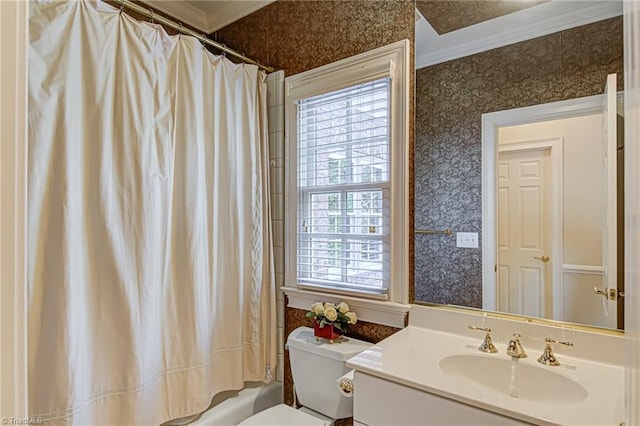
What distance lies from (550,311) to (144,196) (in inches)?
65.2

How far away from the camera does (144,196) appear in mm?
1419

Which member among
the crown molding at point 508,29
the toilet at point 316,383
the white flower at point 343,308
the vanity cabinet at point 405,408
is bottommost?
the toilet at point 316,383

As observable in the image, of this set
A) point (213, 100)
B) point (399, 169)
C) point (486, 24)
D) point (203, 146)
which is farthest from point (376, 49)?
point (203, 146)

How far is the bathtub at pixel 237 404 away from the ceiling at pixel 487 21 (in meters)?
1.89

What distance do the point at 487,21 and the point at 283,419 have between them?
1.97 metres

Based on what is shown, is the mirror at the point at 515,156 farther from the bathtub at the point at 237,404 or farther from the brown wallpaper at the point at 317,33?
the bathtub at the point at 237,404

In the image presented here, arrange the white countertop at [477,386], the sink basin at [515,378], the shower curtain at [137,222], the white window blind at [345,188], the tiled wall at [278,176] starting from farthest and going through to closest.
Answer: the tiled wall at [278,176], the white window blind at [345,188], the shower curtain at [137,222], the sink basin at [515,378], the white countertop at [477,386]

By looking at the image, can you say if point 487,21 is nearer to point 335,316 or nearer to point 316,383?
point 335,316

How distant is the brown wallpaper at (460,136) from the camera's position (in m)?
1.34

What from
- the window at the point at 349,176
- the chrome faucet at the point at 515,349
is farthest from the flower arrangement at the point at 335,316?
the chrome faucet at the point at 515,349

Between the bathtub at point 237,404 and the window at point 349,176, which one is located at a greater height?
the window at point 349,176

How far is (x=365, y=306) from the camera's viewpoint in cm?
166

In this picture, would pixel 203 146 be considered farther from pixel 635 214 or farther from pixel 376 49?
pixel 635 214

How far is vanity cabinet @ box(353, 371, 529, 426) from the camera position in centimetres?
93
